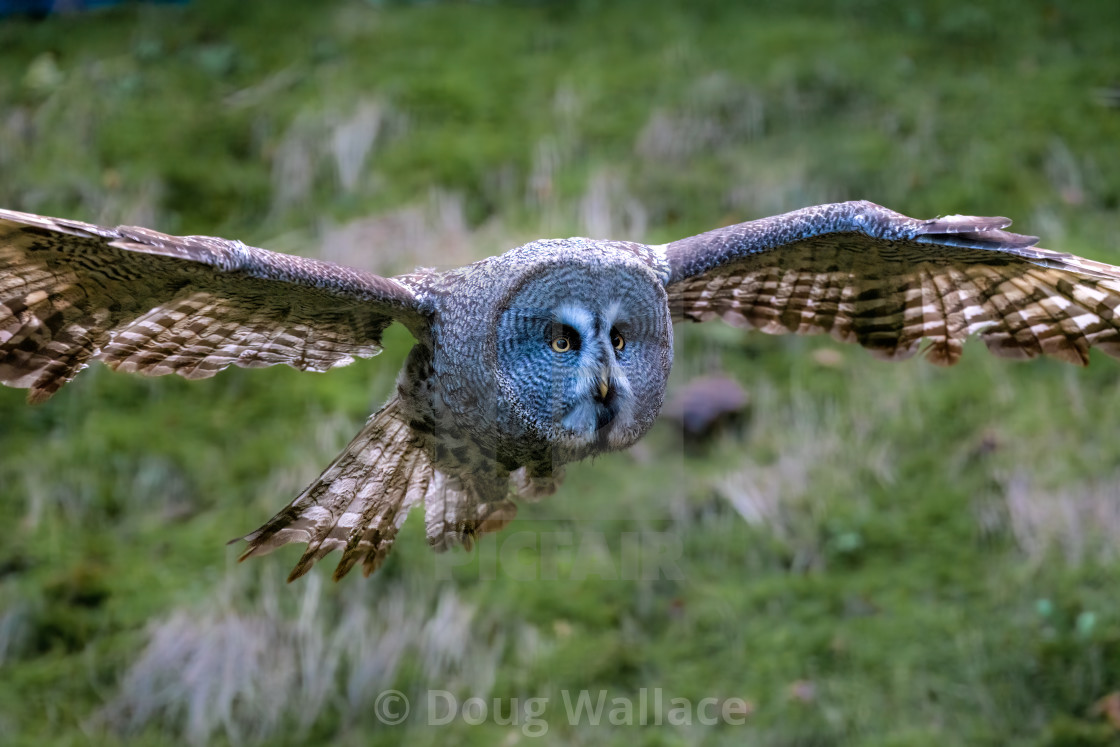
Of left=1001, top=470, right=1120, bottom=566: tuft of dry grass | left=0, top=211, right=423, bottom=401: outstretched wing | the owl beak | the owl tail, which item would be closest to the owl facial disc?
the owl beak

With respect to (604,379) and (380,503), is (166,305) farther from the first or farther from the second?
(604,379)

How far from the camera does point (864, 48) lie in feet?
27.9

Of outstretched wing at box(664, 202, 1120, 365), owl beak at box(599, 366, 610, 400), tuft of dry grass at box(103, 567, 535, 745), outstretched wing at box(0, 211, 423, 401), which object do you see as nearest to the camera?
outstretched wing at box(0, 211, 423, 401)

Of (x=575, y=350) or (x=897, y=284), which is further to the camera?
(x=897, y=284)

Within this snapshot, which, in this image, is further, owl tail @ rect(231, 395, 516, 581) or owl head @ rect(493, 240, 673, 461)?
owl tail @ rect(231, 395, 516, 581)

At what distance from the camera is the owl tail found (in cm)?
412

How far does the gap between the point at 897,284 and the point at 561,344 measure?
1.56 meters

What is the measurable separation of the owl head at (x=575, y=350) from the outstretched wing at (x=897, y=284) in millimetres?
537

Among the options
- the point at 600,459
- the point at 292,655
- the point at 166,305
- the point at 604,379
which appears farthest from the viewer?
the point at 600,459

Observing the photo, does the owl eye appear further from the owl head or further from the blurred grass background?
the blurred grass background

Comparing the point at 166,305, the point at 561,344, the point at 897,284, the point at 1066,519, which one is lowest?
the point at 1066,519

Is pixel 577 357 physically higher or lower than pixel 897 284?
lower

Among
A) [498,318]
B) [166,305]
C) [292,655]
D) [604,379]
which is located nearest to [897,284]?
[604,379]

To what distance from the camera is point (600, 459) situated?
626cm
